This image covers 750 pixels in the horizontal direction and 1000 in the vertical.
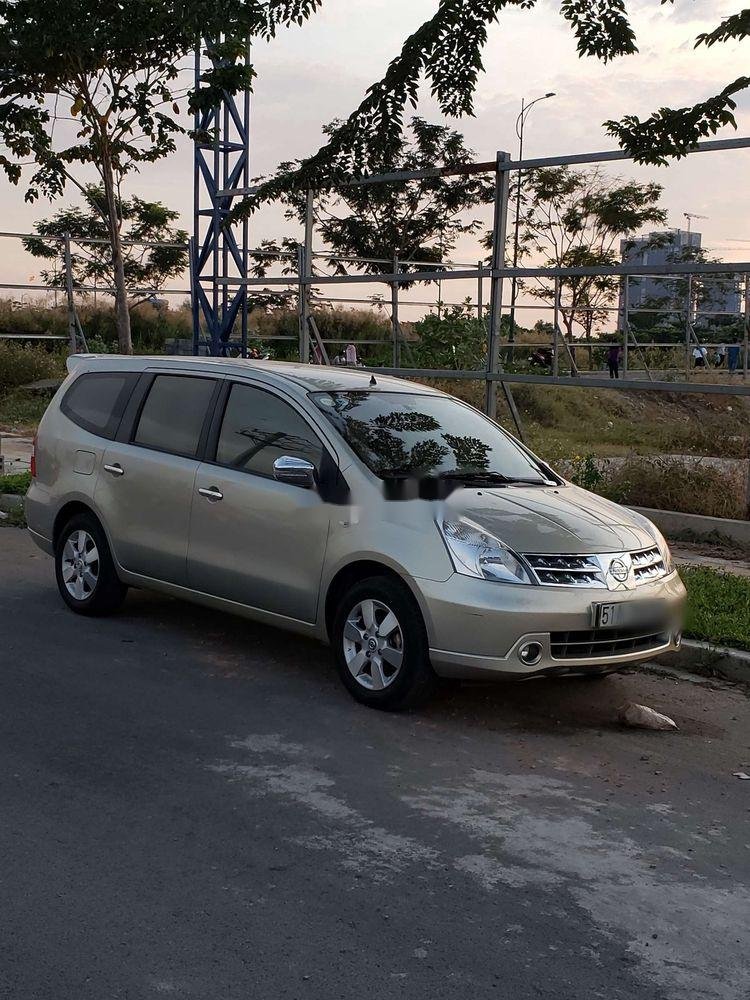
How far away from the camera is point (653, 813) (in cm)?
497

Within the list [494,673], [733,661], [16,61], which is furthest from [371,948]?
[16,61]

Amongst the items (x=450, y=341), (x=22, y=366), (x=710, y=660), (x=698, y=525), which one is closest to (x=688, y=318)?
(x=698, y=525)

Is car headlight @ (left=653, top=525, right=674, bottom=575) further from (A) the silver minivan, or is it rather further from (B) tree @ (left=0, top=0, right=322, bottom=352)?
(B) tree @ (left=0, top=0, right=322, bottom=352)

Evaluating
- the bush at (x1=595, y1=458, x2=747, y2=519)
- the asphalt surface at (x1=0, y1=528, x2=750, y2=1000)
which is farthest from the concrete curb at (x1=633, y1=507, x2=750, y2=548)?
the asphalt surface at (x1=0, y1=528, x2=750, y2=1000)

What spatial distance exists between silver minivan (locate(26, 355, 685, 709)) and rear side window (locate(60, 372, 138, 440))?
15mm

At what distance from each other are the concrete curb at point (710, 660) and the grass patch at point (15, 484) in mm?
7720

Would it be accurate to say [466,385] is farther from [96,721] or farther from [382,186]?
[96,721]

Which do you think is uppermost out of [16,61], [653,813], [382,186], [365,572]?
[16,61]

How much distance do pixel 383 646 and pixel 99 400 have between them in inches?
121

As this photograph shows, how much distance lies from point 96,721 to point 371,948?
2.60 metres

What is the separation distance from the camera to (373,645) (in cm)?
621

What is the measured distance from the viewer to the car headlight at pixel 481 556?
19.5 feet

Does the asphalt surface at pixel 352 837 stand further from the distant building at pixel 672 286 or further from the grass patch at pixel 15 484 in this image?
the grass patch at pixel 15 484

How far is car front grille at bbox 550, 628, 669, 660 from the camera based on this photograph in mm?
5953
